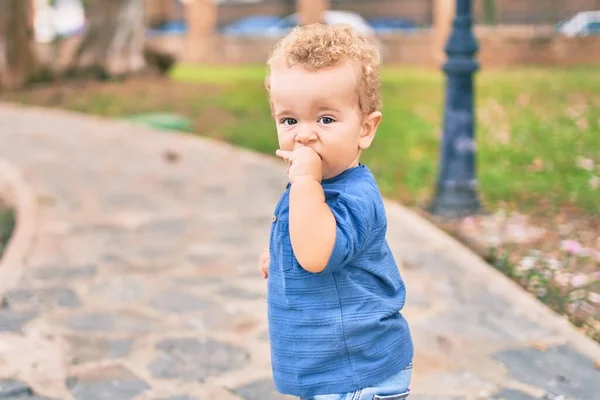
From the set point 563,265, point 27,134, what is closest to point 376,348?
point 563,265

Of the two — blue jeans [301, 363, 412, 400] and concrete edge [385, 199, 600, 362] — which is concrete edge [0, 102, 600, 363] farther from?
blue jeans [301, 363, 412, 400]

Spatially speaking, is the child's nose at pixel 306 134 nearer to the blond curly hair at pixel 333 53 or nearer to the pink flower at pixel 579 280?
the blond curly hair at pixel 333 53

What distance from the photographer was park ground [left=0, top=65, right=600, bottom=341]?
548 cm

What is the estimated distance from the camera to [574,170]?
811 cm

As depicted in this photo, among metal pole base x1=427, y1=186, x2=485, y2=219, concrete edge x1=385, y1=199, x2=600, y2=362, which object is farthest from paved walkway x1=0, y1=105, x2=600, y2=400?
metal pole base x1=427, y1=186, x2=485, y2=219

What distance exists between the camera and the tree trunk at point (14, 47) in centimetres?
1488

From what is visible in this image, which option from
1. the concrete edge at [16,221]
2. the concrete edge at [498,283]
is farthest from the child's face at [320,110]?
the concrete edge at [16,221]

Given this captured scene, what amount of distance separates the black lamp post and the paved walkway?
415mm

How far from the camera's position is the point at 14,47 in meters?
15.1

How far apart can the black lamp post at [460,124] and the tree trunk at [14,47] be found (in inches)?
412

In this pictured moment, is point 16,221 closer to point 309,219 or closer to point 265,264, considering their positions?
point 265,264

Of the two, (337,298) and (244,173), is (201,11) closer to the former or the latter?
(244,173)

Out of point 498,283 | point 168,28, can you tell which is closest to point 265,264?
point 498,283

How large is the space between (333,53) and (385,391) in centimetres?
97
